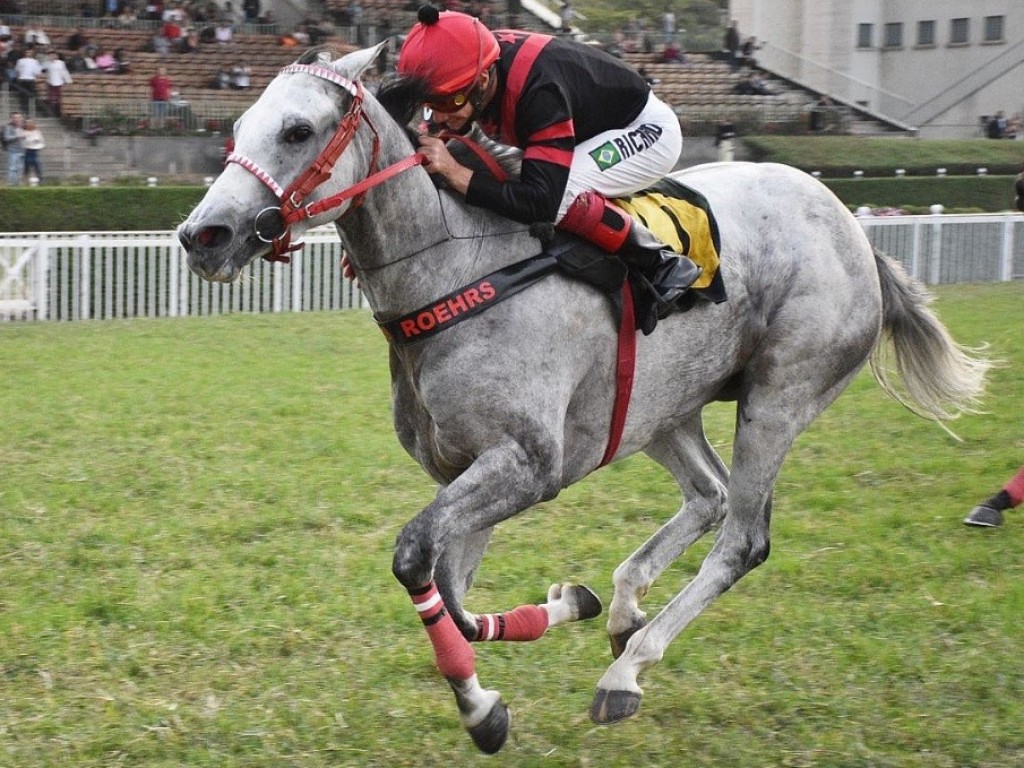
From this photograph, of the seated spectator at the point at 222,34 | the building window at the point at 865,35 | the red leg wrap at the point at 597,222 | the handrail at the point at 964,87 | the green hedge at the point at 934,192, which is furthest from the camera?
the building window at the point at 865,35

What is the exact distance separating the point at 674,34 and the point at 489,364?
29983 mm

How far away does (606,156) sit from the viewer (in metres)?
4.43

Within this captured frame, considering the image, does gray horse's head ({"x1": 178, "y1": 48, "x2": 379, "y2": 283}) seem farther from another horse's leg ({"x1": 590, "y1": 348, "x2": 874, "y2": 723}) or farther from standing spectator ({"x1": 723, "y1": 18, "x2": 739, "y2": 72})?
standing spectator ({"x1": 723, "y1": 18, "x2": 739, "y2": 72})

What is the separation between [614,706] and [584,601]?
59 cm

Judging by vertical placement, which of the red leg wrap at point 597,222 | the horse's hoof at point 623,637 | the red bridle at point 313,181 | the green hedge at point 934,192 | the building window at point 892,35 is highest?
the red bridle at point 313,181

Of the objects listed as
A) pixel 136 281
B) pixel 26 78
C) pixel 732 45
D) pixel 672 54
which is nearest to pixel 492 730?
pixel 136 281

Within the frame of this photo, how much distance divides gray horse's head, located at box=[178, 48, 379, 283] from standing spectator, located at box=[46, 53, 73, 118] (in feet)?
65.8

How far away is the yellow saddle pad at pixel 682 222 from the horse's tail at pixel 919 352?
1.01m

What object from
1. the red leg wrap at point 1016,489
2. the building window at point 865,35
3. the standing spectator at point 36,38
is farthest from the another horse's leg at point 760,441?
the building window at point 865,35

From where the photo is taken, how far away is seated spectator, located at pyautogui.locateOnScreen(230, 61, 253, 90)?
964 inches

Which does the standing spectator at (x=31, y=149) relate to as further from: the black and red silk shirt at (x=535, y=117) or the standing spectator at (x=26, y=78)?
the black and red silk shirt at (x=535, y=117)

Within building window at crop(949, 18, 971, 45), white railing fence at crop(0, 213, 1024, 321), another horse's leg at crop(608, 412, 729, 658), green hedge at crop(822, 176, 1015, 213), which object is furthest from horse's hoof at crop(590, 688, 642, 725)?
building window at crop(949, 18, 971, 45)

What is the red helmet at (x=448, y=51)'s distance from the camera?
156 inches

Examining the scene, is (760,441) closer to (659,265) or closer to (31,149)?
(659,265)
